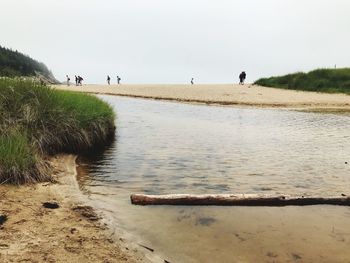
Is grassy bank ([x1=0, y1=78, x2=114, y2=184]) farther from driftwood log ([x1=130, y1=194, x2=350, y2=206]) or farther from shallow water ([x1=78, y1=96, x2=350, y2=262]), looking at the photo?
driftwood log ([x1=130, y1=194, x2=350, y2=206])

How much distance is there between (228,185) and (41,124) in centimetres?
496

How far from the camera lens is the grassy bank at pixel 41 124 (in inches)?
300

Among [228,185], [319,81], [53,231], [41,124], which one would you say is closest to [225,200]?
[228,185]

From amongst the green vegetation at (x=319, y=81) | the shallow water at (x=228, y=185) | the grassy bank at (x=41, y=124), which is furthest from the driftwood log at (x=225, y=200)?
the green vegetation at (x=319, y=81)

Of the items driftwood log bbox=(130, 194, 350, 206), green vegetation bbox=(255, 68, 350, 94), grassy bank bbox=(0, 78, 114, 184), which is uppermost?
green vegetation bbox=(255, 68, 350, 94)

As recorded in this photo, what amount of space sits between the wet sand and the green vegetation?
35409 mm

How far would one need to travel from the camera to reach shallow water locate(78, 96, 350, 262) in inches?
210

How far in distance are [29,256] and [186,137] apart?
426 inches

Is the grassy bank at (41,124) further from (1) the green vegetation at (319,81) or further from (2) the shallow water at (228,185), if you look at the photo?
(1) the green vegetation at (319,81)

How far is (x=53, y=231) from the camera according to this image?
520 cm

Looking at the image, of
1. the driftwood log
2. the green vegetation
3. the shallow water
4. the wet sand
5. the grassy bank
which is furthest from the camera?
the green vegetation

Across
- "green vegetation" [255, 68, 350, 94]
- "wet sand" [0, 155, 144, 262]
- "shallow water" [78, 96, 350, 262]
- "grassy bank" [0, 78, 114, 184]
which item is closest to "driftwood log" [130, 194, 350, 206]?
"shallow water" [78, 96, 350, 262]

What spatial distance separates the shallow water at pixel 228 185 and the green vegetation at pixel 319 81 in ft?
80.6

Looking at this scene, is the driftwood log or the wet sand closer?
the wet sand
